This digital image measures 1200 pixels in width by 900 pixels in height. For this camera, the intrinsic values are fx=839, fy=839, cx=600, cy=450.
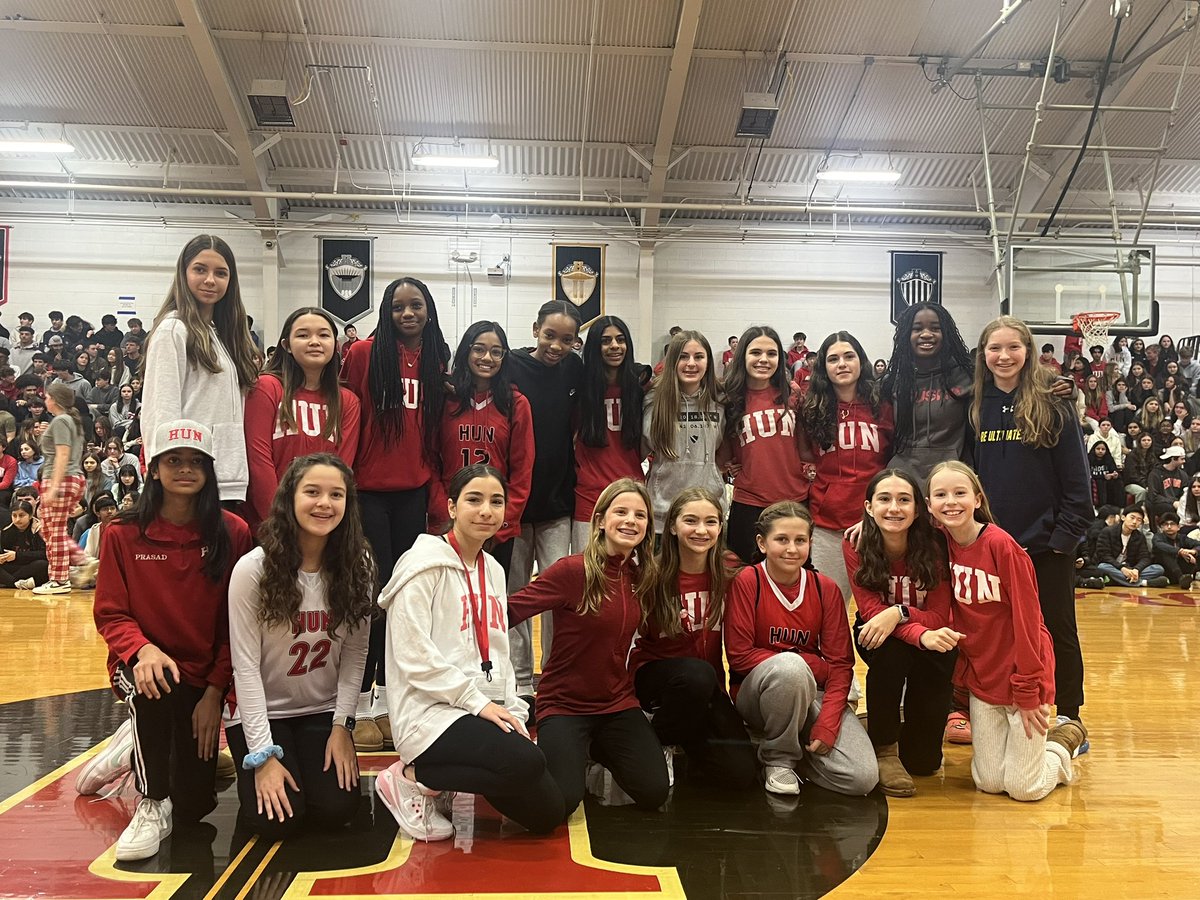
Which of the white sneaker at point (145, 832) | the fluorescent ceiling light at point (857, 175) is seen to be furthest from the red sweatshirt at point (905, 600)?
the fluorescent ceiling light at point (857, 175)

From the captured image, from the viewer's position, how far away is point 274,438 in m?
3.01

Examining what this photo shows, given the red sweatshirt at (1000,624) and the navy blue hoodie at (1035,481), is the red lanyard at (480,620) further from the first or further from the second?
the navy blue hoodie at (1035,481)

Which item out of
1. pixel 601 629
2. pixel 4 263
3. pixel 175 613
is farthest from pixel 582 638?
pixel 4 263

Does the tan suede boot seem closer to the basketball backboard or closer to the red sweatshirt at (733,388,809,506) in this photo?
the red sweatshirt at (733,388,809,506)

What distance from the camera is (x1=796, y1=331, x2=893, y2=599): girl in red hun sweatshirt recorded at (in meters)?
3.53

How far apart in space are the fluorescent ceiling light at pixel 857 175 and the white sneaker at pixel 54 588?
1007 cm

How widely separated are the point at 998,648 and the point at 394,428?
7.79ft

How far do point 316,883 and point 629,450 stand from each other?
2.09 meters

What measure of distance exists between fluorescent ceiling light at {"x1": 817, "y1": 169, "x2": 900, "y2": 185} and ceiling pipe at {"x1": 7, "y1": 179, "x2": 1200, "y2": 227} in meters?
Result: 0.49

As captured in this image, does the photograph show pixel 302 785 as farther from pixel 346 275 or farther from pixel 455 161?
pixel 346 275

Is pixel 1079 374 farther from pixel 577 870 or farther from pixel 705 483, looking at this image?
pixel 577 870

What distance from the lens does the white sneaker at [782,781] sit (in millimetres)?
2811

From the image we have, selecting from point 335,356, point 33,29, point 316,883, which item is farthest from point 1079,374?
point 33,29

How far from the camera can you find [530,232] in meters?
12.4
